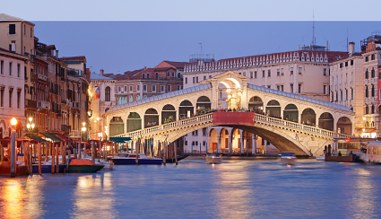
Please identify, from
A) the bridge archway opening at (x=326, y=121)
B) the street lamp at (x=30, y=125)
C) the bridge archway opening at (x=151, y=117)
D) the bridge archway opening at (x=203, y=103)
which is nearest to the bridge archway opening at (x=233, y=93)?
the bridge archway opening at (x=203, y=103)

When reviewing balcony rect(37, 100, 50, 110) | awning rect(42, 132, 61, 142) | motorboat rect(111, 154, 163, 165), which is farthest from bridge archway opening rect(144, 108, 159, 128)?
awning rect(42, 132, 61, 142)

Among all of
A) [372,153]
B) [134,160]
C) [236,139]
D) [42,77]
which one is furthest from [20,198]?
[236,139]

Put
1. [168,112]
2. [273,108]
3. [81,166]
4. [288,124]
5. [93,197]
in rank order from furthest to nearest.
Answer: [273,108], [168,112], [288,124], [81,166], [93,197]

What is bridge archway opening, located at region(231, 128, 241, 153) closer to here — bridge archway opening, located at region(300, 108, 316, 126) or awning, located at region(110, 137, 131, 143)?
bridge archway opening, located at region(300, 108, 316, 126)

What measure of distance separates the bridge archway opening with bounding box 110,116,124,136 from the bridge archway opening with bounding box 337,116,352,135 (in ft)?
38.0

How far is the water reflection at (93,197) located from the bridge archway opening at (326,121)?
28.5 m

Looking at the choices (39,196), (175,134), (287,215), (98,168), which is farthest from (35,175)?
(175,134)

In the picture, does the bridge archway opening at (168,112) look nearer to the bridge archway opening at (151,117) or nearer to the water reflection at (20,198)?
the bridge archway opening at (151,117)

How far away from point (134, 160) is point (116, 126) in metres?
11.0

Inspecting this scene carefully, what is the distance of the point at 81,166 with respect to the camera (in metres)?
40.5

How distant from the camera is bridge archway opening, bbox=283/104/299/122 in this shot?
2527 inches

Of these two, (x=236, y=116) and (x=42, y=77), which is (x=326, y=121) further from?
(x=42, y=77)

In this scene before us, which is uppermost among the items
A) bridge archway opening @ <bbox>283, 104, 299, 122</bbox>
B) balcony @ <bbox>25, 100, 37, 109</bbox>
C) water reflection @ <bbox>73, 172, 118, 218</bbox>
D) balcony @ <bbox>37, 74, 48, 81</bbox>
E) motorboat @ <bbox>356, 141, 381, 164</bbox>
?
balcony @ <bbox>37, 74, 48, 81</bbox>

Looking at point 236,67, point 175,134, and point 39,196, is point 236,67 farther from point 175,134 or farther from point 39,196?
point 39,196
